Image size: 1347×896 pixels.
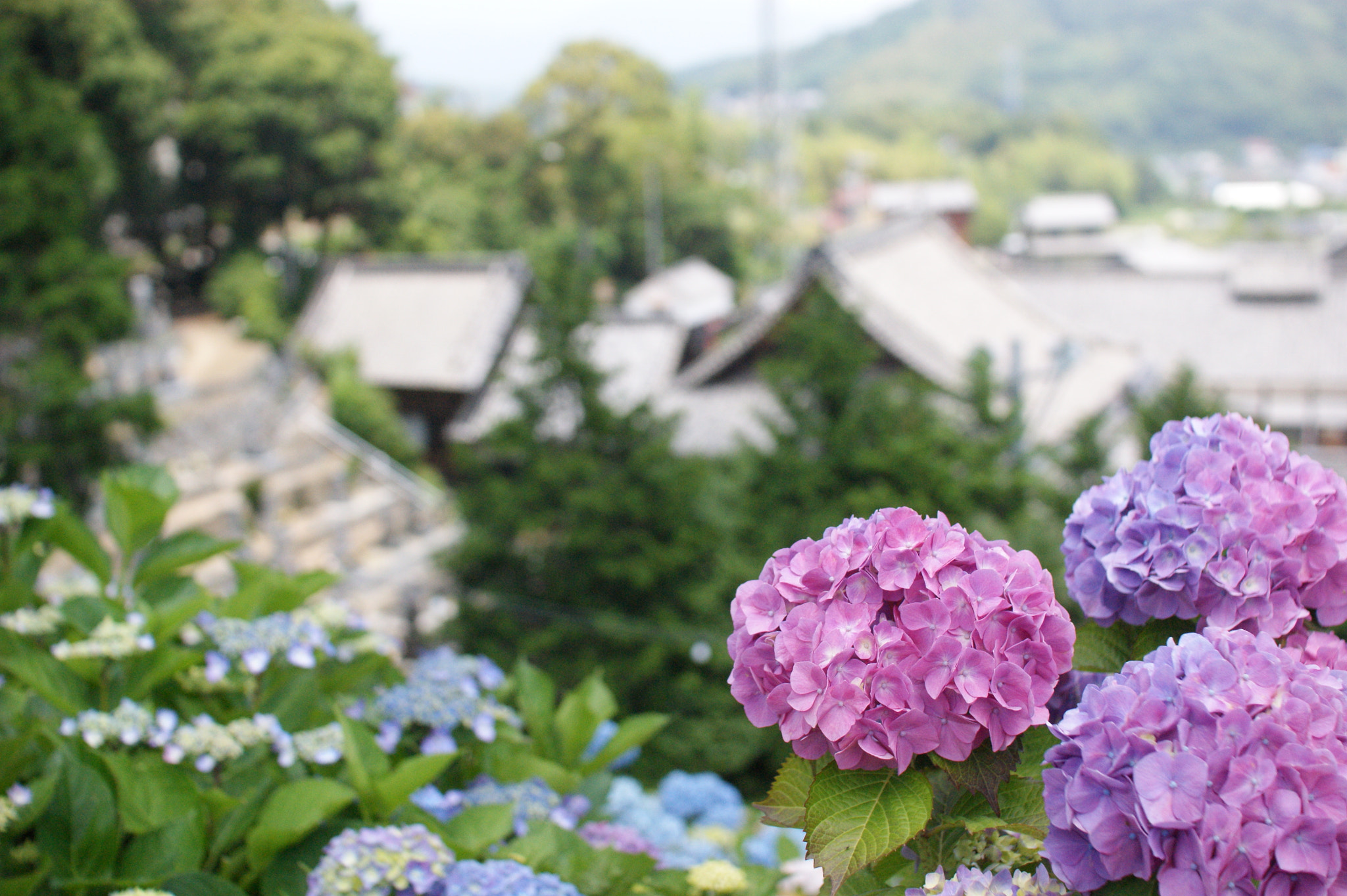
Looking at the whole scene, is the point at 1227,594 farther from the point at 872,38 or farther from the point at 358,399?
the point at 872,38

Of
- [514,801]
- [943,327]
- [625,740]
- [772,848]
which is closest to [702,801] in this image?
[772,848]

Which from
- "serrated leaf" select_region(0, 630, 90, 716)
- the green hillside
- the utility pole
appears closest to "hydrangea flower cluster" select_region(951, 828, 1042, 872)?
"serrated leaf" select_region(0, 630, 90, 716)

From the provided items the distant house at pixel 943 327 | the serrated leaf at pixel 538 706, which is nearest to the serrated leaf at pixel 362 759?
the serrated leaf at pixel 538 706

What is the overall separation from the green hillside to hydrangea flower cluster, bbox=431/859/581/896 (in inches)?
3127

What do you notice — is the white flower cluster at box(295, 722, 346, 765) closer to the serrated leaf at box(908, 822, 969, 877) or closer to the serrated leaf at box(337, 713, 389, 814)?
the serrated leaf at box(337, 713, 389, 814)

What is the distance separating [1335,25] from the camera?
72.4 metres

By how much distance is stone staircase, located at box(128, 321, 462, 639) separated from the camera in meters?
9.06

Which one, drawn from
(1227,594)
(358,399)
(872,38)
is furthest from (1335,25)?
(1227,594)

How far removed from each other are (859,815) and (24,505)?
4.69ft

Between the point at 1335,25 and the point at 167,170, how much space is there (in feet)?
275

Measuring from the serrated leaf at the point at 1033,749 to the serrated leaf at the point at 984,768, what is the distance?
0.04 metres

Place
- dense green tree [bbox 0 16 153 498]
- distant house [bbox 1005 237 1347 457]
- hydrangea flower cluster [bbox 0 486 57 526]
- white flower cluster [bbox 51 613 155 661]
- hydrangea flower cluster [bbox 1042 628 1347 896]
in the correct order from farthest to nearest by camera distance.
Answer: distant house [bbox 1005 237 1347 457] → dense green tree [bbox 0 16 153 498] → hydrangea flower cluster [bbox 0 486 57 526] → white flower cluster [bbox 51 613 155 661] → hydrangea flower cluster [bbox 1042 628 1347 896]

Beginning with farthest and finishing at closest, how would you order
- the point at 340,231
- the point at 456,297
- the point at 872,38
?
the point at 872,38, the point at 340,231, the point at 456,297

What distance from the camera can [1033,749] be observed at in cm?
90
